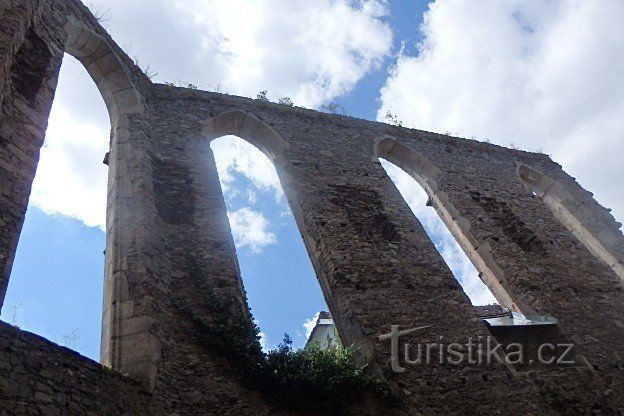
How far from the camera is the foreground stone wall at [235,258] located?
522 centimetres

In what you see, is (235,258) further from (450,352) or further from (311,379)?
(450,352)

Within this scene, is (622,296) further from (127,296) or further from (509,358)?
(127,296)

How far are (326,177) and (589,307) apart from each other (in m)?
4.84

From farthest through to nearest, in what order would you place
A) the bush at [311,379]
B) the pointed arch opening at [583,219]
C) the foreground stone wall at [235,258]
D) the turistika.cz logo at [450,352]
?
the pointed arch opening at [583,219] → the turistika.cz logo at [450,352] → the bush at [311,379] → the foreground stone wall at [235,258]

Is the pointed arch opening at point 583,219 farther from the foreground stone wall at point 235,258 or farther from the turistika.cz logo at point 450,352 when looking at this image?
the turistika.cz logo at point 450,352

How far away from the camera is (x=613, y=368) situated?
7.62m

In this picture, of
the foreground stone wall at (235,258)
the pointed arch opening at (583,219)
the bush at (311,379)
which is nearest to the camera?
the foreground stone wall at (235,258)

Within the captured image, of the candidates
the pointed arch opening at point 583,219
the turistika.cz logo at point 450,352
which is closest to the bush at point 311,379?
the turistika.cz logo at point 450,352

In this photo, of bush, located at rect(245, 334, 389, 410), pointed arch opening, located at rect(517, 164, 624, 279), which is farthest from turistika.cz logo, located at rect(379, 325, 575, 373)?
pointed arch opening, located at rect(517, 164, 624, 279)

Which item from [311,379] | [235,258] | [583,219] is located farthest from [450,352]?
[583,219]

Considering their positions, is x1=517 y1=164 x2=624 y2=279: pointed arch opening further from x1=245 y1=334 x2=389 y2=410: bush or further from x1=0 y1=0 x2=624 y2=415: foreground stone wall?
x1=245 y1=334 x2=389 y2=410: bush

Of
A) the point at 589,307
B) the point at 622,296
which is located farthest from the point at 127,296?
the point at 622,296

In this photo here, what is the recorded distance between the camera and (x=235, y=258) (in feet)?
23.0

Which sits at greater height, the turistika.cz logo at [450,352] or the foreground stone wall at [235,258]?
the foreground stone wall at [235,258]
